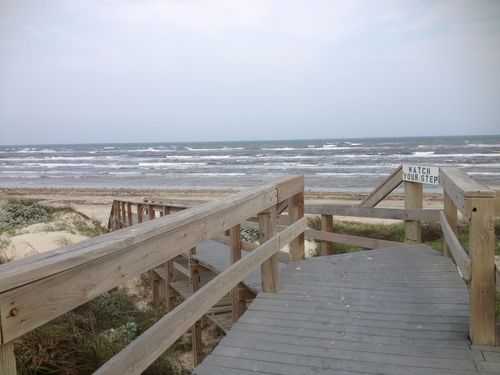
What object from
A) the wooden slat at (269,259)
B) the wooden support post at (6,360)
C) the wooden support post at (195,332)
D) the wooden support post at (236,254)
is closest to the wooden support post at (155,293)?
the wooden support post at (195,332)

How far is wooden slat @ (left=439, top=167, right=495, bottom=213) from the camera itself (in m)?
2.75

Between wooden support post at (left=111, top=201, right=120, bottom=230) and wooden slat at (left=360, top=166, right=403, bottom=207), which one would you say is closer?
wooden slat at (left=360, top=166, right=403, bottom=207)

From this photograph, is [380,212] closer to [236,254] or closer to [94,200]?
[236,254]

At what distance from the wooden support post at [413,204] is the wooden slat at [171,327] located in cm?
285

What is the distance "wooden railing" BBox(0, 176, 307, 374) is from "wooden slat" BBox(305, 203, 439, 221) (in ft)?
8.73

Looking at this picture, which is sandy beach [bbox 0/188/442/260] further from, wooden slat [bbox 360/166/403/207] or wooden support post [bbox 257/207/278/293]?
wooden support post [bbox 257/207/278/293]

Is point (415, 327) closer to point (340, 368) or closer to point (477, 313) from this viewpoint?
point (477, 313)

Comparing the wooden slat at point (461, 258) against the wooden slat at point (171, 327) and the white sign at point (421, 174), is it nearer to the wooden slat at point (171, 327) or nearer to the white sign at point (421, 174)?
the white sign at point (421, 174)

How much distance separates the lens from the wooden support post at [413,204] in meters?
5.44

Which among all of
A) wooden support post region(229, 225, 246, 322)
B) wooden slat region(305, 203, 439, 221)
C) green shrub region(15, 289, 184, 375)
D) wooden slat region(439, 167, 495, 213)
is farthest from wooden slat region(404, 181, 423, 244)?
green shrub region(15, 289, 184, 375)

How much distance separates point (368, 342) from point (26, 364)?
2.29 meters

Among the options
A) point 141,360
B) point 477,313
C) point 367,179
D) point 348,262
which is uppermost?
point 141,360

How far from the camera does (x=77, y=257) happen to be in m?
1.47

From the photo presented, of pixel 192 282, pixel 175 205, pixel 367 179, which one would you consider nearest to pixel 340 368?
pixel 192 282
